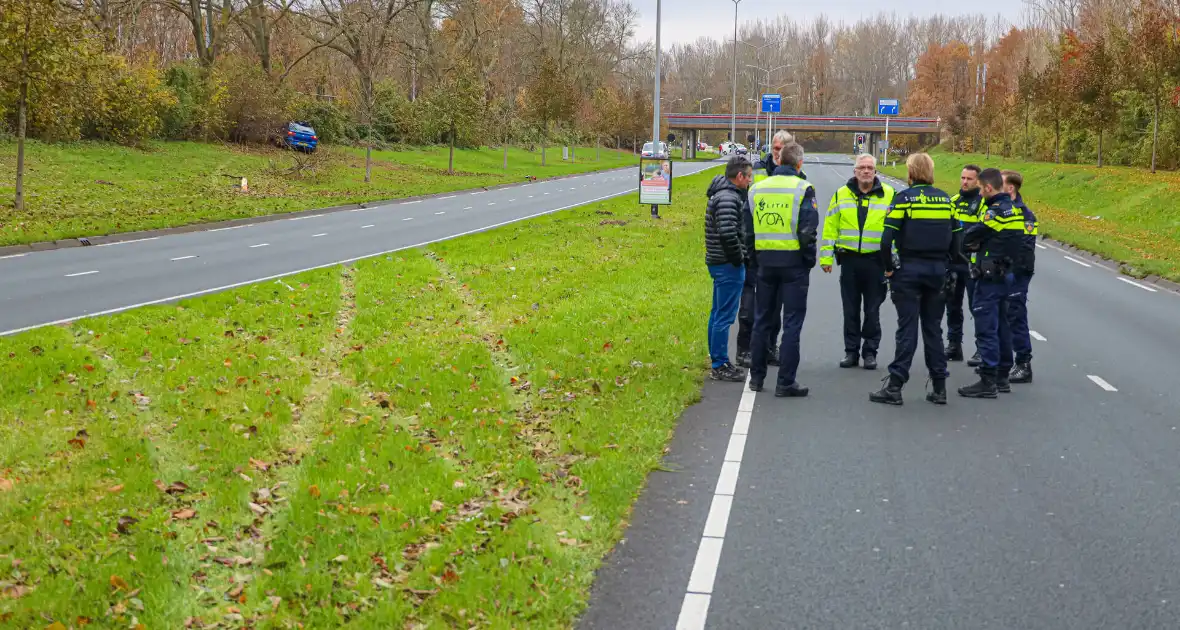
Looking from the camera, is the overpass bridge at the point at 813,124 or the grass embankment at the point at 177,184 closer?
the grass embankment at the point at 177,184

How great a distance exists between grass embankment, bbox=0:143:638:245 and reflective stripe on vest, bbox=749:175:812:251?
52.1ft

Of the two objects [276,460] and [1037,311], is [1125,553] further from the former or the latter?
[1037,311]

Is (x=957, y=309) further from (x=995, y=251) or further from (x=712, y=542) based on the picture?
(x=712, y=542)

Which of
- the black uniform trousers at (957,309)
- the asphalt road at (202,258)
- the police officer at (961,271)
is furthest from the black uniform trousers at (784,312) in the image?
the asphalt road at (202,258)

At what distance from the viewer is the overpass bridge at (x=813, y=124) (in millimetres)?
110812

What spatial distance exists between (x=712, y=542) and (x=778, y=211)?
3928 millimetres

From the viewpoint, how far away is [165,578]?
16.4ft

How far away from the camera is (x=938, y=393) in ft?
28.9

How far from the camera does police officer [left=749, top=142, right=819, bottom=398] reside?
8852 millimetres

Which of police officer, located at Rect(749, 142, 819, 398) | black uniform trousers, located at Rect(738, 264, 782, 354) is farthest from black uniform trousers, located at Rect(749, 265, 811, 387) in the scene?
black uniform trousers, located at Rect(738, 264, 782, 354)

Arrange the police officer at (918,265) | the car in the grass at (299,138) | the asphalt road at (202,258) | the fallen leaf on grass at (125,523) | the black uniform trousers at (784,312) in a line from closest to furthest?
the fallen leaf on grass at (125,523), the police officer at (918,265), the black uniform trousers at (784,312), the asphalt road at (202,258), the car in the grass at (299,138)

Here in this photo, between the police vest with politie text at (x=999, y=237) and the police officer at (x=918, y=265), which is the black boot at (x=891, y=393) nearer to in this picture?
the police officer at (x=918, y=265)

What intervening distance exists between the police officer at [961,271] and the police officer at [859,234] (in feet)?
2.20

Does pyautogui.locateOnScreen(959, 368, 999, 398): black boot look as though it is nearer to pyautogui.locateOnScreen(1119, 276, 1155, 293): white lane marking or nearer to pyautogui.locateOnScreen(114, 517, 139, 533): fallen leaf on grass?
pyautogui.locateOnScreen(114, 517, 139, 533): fallen leaf on grass
